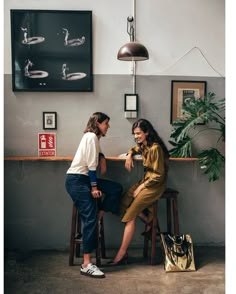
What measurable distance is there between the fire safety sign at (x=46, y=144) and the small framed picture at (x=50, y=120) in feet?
0.27

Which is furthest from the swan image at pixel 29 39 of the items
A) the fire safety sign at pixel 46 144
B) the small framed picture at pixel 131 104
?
the small framed picture at pixel 131 104

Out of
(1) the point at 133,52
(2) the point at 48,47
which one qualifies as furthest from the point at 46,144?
(1) the point at 133,52

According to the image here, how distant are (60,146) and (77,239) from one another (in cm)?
117

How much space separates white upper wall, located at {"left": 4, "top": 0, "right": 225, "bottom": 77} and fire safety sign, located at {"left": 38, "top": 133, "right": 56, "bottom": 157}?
2.79 feet

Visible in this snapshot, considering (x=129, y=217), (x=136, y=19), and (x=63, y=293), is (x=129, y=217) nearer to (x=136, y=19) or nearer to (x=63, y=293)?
(x=63, y=293)

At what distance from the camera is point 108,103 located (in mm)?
6117

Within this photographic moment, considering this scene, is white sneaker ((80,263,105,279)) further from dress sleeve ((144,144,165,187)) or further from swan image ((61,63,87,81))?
swan image ((61,63,87,81))

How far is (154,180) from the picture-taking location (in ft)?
17.8

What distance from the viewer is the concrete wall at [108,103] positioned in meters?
6.06

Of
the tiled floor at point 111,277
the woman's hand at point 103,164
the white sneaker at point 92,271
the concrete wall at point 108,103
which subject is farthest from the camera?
the concrete wall at point 108,103

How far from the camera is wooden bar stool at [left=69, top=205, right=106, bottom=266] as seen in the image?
5.41 meters

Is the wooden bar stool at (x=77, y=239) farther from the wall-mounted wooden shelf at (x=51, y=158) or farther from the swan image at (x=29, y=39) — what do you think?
the swan image at (x=29, y=39)

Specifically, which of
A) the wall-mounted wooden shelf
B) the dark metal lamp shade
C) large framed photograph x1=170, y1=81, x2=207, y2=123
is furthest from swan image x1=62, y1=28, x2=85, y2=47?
the wall-mounted wooden shelf

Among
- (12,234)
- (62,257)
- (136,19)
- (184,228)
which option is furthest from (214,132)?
(12,234)
